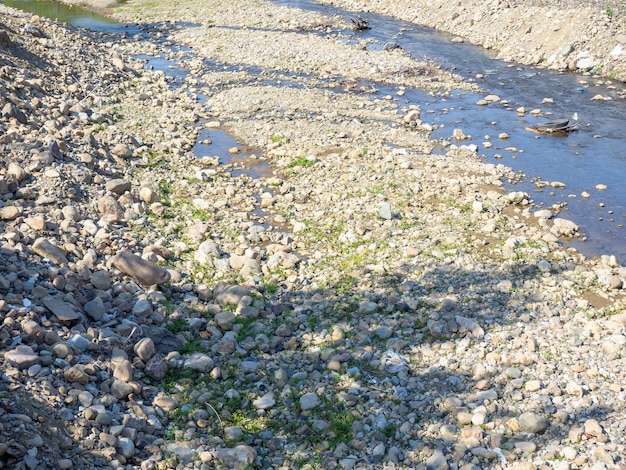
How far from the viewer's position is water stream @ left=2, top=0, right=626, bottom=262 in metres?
11.5

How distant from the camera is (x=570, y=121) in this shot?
603 inches

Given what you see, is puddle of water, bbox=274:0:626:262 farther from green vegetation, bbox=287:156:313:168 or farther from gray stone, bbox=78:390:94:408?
gray stone, bbox=78:390:94:408

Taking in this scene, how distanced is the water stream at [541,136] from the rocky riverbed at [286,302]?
55 centimetres

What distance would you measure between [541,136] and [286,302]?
362 inches

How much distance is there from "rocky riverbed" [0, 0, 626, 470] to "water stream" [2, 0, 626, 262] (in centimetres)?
55

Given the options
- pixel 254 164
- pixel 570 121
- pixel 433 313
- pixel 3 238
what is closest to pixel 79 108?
pixel 254 164

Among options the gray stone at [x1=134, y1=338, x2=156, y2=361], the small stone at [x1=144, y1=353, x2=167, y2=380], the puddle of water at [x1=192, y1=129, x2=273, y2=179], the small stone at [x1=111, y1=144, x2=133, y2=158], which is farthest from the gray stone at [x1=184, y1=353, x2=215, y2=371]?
the small stone at [x1=111, y1=144, x2=133, y2=158]

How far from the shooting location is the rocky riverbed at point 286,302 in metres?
5.74

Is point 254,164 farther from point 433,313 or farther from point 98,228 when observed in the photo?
point 433,313

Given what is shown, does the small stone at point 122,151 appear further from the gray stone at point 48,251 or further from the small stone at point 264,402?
the small stone at point 264,402

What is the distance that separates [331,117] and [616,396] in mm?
10375

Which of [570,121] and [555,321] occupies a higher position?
[570,121]

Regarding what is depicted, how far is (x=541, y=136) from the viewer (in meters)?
14.8

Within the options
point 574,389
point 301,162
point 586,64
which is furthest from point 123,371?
point 586,64
